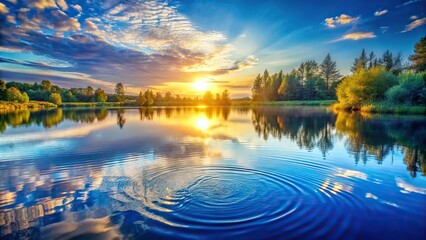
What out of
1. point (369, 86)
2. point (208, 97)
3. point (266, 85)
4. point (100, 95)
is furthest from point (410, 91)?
point (100, 95)

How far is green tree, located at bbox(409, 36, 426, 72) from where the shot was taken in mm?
49153

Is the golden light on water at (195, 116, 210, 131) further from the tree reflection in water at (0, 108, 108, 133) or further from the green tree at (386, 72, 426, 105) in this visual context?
the green tree at (386, 72, 426, 105)

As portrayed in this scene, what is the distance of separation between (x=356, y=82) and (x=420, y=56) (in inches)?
689

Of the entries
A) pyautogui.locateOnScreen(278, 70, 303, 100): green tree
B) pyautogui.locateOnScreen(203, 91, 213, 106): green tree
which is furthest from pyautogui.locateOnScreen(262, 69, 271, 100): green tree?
pyautogui.locateOnScreen(203, 91, 213, 106): green tree

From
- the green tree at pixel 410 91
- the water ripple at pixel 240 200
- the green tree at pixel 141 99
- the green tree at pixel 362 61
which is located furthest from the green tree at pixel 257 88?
the water ripple at pixel 240 200

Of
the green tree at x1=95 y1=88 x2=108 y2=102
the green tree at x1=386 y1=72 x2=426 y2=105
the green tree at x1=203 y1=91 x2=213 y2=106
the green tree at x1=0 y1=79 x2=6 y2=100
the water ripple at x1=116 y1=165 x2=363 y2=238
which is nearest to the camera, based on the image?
the water ripple at x1=116 y1=165 x2=363 y2=238

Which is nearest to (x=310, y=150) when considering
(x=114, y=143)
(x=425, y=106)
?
(x=114, y=143)

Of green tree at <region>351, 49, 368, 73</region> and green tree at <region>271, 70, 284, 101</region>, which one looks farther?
green tree at <region>271, 70, 284, 101</region>

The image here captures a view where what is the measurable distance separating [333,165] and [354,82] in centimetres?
4659

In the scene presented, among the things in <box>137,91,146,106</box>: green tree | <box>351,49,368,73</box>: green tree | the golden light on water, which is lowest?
the golden light on water

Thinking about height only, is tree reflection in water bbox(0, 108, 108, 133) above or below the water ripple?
above

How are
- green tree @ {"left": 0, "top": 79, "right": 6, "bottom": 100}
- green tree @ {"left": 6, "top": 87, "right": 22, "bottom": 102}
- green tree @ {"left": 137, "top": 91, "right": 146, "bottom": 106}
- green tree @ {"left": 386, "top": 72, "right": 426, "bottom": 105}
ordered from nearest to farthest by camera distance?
green tree @ {"left": 386, "top": 72, "right": 426, "bottom": 105} < green tree @ {"left": 6, "top": 87, "right": 22, "bottom": 102} < green tree @ {"left": 0, "top": 79, "right": 6, "bottom": 100} < green tree @ {"left": 137, "top": 91, "right": 146, "bottom": 106}

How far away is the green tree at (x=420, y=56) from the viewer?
49.2 m

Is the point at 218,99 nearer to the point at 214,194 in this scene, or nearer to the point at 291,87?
the point at 291,87
